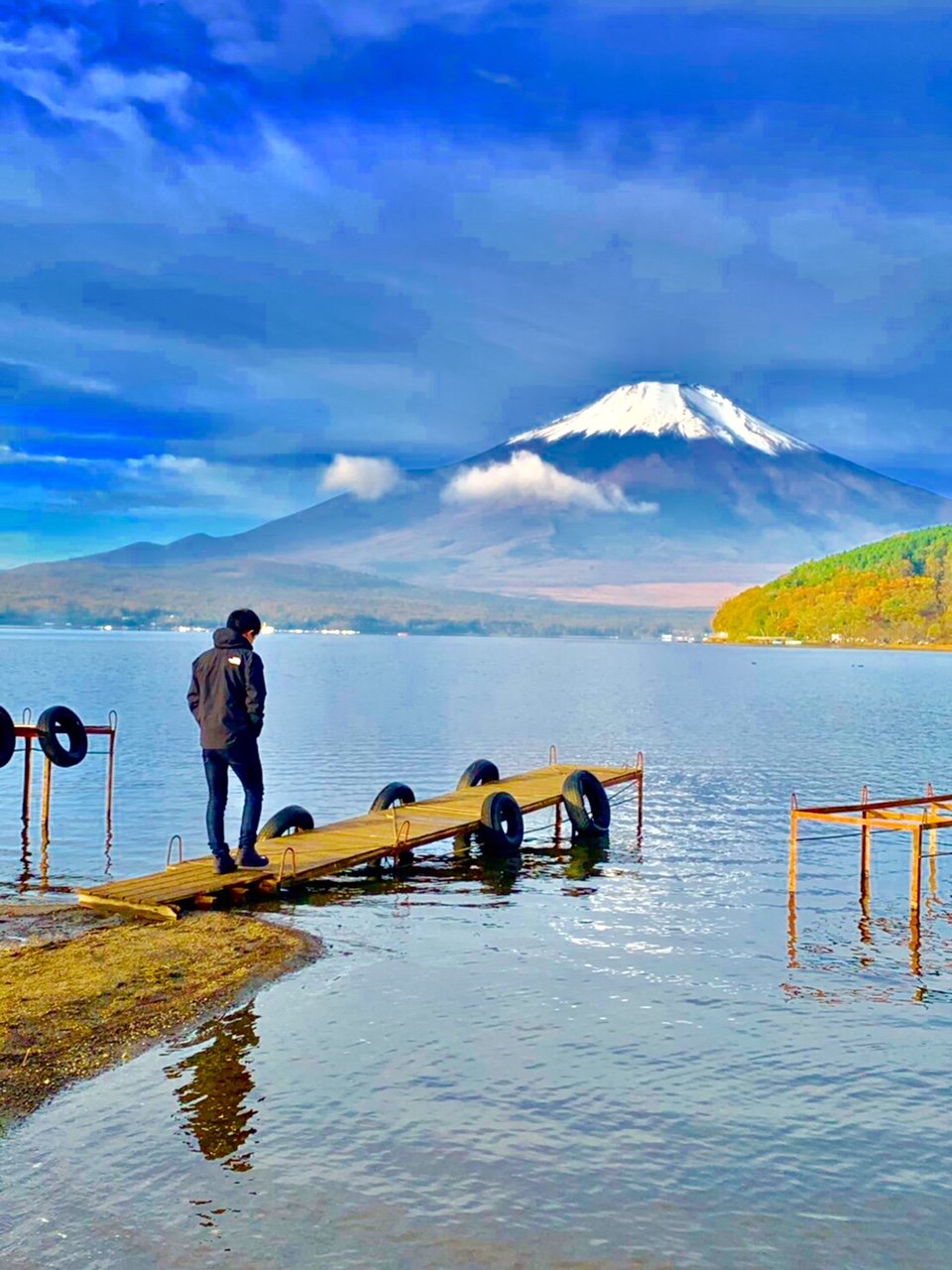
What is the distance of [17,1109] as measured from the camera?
8219mm

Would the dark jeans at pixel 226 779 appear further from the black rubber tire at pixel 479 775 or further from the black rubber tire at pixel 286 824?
the black rubber tire at pixel 479 775

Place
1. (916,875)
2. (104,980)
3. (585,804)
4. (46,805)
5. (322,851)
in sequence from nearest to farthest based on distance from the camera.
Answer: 1. (104,980)
2. (916,875)
3. (322,851)
4. (46,805)
5. (585,804)

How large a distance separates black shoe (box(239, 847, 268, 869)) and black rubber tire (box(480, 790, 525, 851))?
18.1 ft

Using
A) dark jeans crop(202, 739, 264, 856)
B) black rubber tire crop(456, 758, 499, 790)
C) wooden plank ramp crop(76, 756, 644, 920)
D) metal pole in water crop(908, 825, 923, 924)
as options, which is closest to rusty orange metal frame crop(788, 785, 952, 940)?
metal pole in water crop(908, 825, 923, 924)

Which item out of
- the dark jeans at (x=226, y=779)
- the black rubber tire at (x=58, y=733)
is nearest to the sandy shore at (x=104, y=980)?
the dark jeans at (x=226, y=779)

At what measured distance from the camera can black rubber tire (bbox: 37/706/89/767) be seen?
22625mm

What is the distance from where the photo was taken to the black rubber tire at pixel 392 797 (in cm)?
2216

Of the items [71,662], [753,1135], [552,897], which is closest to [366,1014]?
[753,1135]

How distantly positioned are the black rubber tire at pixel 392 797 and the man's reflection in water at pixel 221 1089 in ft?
37.6

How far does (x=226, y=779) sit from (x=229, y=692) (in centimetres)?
111

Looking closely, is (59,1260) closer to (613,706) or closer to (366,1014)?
(366,1014)

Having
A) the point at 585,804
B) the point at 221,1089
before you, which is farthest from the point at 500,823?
the point at 221,1089

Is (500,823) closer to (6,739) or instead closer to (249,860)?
(249,860)

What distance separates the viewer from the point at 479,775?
25.4m
